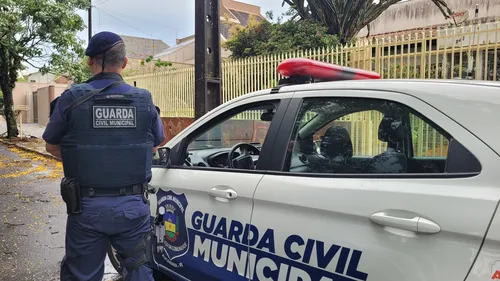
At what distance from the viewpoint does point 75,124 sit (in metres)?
1.96

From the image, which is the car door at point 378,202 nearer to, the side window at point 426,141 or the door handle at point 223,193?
the side window at point 426,141

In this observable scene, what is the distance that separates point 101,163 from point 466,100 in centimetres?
172

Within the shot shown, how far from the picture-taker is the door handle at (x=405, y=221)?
1.36m

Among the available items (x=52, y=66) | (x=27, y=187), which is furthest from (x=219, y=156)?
(x=52, y=66)

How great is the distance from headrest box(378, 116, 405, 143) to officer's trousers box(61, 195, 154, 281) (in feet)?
4.49

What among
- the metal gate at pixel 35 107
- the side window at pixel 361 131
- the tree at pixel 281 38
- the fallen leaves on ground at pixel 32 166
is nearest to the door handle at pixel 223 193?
the side window at pixel 361 131

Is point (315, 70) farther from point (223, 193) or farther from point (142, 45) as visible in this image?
point (142, 45)

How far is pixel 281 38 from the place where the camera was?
12.0m

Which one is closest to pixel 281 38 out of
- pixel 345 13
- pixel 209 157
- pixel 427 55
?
pixel 345 13

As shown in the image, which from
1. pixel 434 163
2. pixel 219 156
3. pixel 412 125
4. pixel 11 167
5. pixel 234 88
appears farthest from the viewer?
pixel 11 167

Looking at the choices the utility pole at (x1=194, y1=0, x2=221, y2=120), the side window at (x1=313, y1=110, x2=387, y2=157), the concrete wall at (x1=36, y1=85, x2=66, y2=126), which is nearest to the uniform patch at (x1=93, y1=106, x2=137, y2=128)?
the side window at (x1=313, y1=110, x2=387, y2=157)

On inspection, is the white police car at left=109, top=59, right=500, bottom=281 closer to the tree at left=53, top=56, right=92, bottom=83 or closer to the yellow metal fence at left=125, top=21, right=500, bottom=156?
the yellow metal fence at left=125, top=21, right=500, bottom=156

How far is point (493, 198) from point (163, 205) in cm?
194

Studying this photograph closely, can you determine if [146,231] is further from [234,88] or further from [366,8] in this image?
[366,8]
